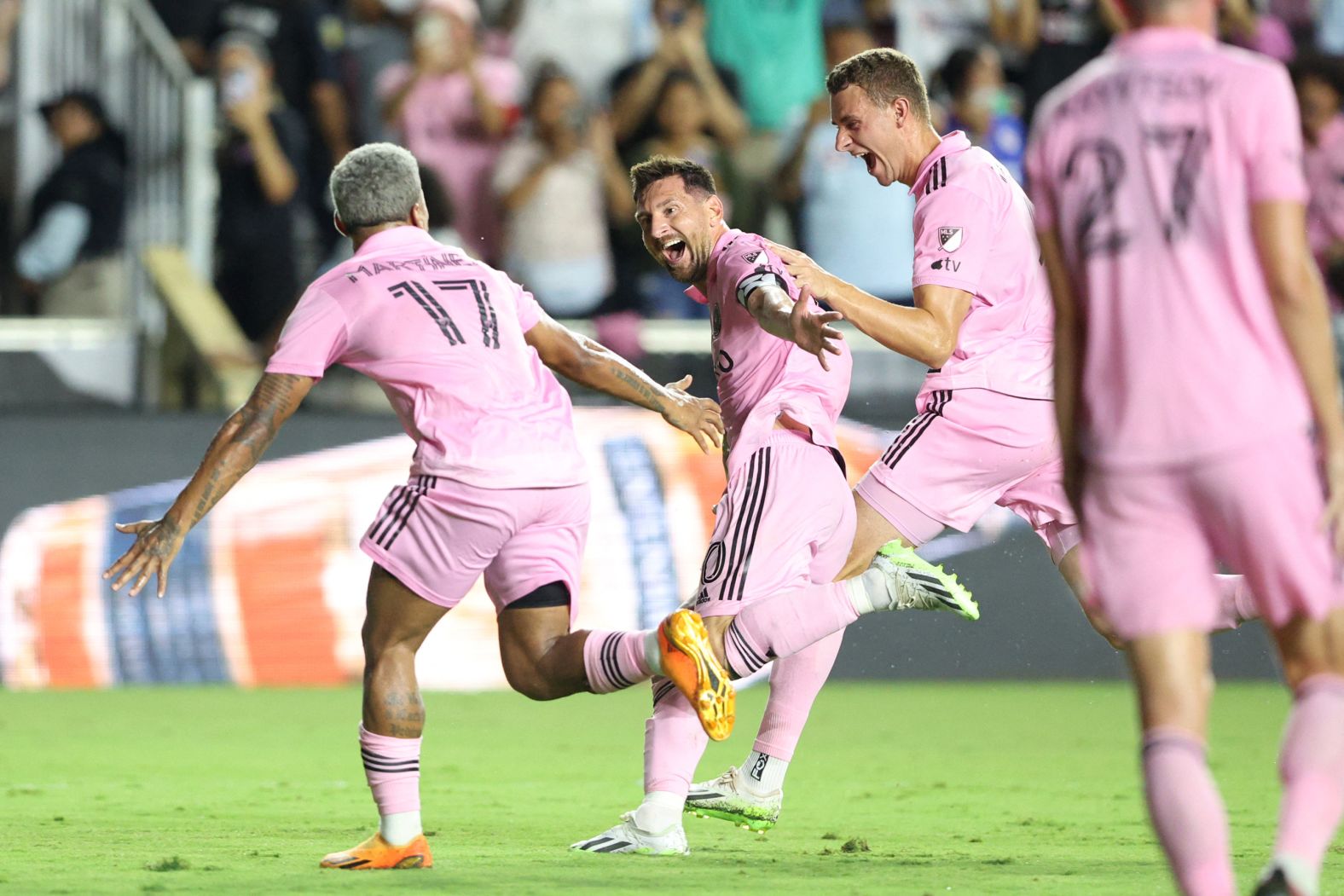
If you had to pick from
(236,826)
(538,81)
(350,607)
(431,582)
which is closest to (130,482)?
(350,607)

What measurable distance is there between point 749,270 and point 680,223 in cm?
39

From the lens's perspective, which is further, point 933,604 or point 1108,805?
point 1108,805

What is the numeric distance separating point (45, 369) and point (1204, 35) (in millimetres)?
9165

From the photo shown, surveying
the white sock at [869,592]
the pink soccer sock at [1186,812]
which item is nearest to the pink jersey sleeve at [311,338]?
the white sock at [869,592]

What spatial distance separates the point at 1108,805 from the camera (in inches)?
278

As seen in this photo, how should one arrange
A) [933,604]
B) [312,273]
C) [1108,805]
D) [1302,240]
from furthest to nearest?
[312,273]
[1108,805]
[933,604]
[1302,240]

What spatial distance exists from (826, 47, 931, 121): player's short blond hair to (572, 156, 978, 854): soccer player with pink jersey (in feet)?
1.82

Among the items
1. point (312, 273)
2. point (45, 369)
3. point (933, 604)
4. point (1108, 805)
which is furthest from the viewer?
point (312, 273)

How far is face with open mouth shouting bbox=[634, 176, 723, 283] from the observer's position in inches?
236

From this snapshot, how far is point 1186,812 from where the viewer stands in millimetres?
3711

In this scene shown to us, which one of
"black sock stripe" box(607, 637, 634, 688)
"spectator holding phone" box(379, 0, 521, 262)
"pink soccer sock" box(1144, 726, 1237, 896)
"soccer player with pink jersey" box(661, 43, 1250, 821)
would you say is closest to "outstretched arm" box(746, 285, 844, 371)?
"soccer player with pink jersey" box(661, 43, 1250, 821)

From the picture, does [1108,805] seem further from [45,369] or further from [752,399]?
[45,369]

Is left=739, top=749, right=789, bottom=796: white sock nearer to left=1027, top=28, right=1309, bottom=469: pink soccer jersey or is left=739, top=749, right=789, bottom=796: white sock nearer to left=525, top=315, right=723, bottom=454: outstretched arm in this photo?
left=525, top=315, right=723, bottom=454: outstretched arm

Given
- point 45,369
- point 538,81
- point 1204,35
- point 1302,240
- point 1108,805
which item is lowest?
point 1108,805
